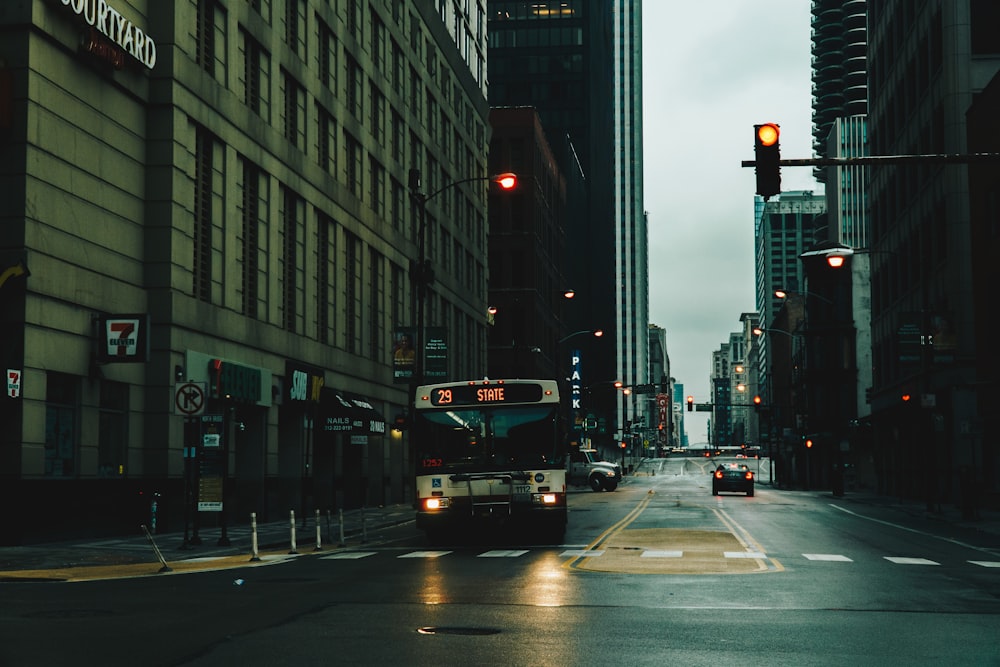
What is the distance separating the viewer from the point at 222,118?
1374 inches

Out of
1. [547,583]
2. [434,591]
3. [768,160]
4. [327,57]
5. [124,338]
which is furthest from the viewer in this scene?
[327,57]

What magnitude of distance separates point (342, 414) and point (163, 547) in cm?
1823

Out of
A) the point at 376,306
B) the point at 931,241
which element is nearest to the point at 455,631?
the point at 376,306

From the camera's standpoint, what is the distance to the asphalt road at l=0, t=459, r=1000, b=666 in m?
10.9

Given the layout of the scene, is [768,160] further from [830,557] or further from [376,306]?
[376,306]

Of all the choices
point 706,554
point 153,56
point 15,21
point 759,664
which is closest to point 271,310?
point 153,56

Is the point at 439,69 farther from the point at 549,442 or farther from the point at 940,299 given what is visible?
the point at 549,442

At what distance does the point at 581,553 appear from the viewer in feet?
76.7

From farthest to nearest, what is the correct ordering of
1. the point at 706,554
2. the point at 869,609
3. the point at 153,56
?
the point at 153,56 → the point at 706,554 → the point at 869,609

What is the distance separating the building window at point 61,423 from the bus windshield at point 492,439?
26.1 ft

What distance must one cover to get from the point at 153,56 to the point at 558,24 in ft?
366

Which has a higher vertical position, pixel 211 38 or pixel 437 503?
pixel 211 38

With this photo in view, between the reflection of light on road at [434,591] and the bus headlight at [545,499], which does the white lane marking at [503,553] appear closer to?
the bus headlight at [545,499]

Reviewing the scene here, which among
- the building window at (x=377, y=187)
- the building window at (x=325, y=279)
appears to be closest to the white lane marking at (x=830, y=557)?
the building window at (x=325, y=279)
